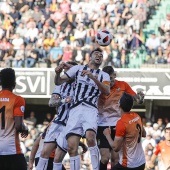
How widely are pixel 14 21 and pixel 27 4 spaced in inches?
44.4

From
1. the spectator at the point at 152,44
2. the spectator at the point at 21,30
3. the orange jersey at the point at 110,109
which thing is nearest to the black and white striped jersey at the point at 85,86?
the orange jersey at the point at 110,109

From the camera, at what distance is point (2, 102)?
34.4ft

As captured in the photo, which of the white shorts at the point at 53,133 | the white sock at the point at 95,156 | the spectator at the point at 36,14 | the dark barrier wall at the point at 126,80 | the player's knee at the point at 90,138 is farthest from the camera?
the spectator at the point at 36,14

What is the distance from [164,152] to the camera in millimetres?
16859

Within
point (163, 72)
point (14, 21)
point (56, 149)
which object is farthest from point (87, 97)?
point (14, 21)

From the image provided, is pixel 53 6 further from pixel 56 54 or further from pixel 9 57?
pixel 9 57

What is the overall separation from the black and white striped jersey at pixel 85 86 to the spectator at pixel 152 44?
14.2 meters

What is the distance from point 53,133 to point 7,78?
266cm

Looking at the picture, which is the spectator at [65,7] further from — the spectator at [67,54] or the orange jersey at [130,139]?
the orange jersey at [130,139]

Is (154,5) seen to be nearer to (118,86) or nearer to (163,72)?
(163,72)

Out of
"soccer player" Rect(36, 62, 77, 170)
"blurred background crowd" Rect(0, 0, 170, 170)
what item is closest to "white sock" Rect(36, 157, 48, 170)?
"soccer player" Rect(36, 62, 77, 170)

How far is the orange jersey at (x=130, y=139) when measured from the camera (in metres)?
10.9

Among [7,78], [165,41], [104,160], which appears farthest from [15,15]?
[7,78]

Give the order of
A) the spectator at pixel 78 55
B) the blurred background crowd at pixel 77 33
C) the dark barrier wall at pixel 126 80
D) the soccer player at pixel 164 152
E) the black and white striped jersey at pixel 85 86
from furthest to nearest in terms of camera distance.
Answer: the blurred background crowd at pixel 77 33
the spectator at pixel 78 55
the dark barrier wall at pixel 126 80
the soccer player at pixel 164 152
the black and white striped jersey at pixel 85 86
